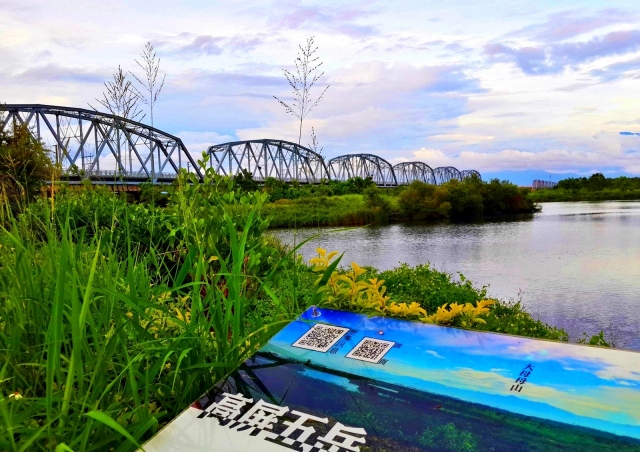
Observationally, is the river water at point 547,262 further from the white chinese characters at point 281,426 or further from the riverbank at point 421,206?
the riverbank at point 421,206

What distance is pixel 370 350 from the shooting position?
4.91 ft

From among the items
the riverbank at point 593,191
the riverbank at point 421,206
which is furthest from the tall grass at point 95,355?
the riverbank at point 593,191

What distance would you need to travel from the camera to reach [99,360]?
3.95 ft

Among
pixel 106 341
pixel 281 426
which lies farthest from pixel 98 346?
pixel 281 426

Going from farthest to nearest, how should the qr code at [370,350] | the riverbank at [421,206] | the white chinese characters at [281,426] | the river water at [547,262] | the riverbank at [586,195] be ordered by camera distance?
the riverbank at [586,195], the riverbank at [421,206], the river water at [547,262], the qr code at [370,350], the white chinese characters at [281,426]

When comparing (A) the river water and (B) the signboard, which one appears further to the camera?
(A) the river water

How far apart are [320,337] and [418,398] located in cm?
48

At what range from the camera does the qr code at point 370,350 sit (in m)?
1.44

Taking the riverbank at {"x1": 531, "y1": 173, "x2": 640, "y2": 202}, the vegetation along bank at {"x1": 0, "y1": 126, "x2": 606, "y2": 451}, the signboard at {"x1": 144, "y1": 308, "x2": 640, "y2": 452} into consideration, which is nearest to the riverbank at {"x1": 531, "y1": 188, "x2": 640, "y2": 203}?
the riverbank at {"x1": 531, "y1": 173, "x2": 640, "y2": 202}

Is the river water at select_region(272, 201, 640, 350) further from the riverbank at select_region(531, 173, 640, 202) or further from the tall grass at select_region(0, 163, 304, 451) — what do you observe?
the riverbank at select_region(531, 173, 640, 202)

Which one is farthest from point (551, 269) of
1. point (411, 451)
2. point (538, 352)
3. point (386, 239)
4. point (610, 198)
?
point (610, 198)

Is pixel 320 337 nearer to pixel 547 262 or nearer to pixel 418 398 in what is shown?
pixel 418 398

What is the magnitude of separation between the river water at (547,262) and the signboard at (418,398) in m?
0.61

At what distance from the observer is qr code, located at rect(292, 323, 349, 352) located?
1.54m
